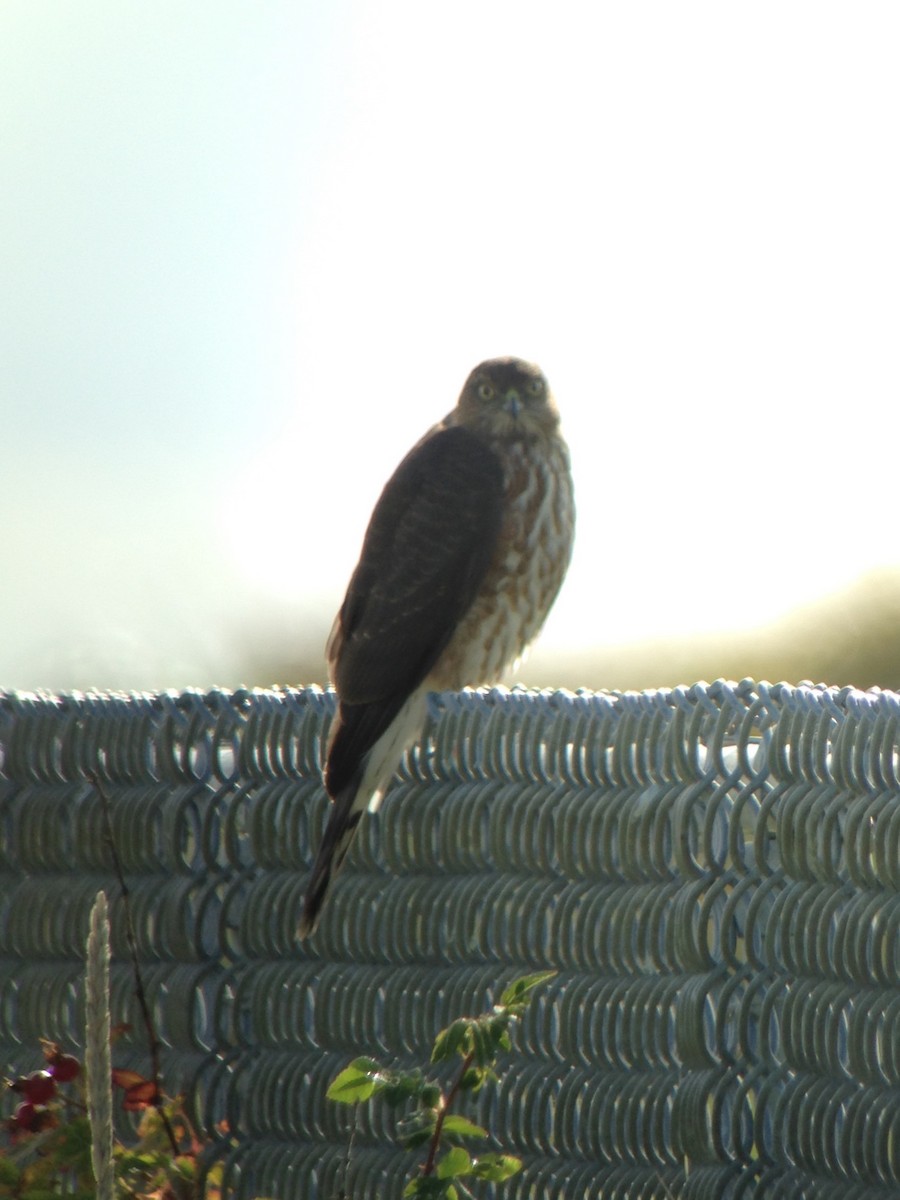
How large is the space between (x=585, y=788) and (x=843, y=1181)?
0.67 m

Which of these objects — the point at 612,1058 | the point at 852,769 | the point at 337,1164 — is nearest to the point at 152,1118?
the point at 337,1164

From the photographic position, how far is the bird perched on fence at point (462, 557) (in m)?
4.59

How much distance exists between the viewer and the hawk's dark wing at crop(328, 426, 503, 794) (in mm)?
4461

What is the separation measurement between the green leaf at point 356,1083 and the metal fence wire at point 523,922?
45 cm

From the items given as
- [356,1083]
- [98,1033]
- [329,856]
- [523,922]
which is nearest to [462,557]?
[329,856]

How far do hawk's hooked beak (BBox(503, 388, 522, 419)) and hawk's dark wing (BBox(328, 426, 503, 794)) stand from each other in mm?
265

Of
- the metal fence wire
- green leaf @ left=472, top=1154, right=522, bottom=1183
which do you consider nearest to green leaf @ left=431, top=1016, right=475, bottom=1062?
green leaf @ left=472, top=1154, right=522, bottom=1183

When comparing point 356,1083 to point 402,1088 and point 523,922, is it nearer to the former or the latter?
point 402,1088

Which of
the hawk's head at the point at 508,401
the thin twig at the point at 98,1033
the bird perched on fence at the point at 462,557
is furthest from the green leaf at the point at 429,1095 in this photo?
the hawk's head at the point at 508,401

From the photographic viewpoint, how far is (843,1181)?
238 centimetres

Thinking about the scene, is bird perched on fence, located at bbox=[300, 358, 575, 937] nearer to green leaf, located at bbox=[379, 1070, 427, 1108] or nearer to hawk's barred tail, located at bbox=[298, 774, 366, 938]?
hawk's barred tail, located at bbox=[298, 774, 366, 938]

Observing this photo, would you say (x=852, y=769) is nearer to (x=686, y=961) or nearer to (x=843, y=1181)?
(x=686, y=961)

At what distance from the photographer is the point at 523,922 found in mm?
2807

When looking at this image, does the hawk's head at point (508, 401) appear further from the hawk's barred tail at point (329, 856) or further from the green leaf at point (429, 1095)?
the green leaf at point (429, 1095)
